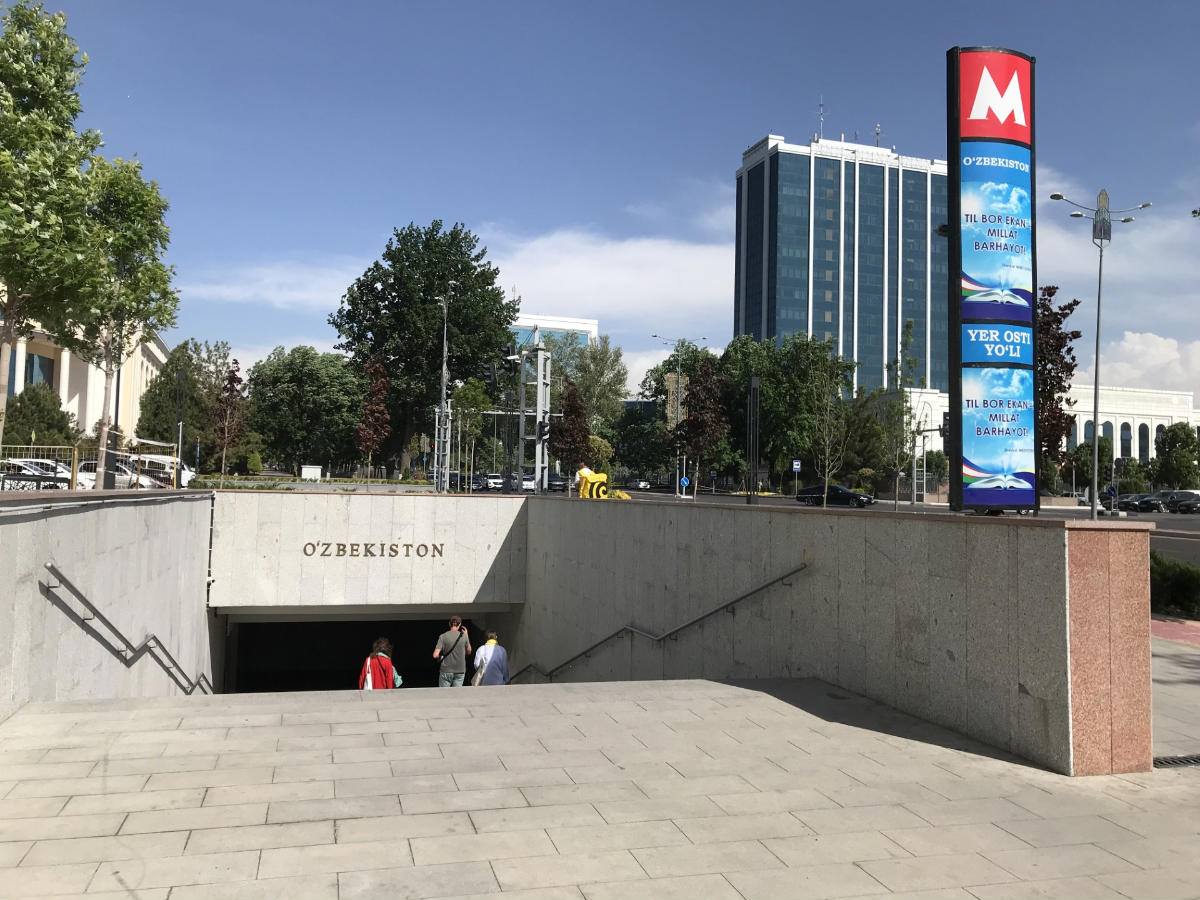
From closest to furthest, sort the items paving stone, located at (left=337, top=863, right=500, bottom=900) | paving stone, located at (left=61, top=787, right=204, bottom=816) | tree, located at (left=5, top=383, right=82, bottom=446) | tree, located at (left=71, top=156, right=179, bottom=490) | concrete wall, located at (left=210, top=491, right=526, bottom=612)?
paving stone, located at (left=337, top=863, right=500, bottom=900), paving stone, located at (left=61, top=787, right=204, bottom=816), concrete wall, located at (left=210, top=491, right=526, bottom=612), tree, located at (left=71, top=156, right=179, bottom=490), tree, located at (left=5, top=383, right=82, bottom=446)

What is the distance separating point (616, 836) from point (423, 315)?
46174 millimetres

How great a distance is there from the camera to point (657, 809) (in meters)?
4.80

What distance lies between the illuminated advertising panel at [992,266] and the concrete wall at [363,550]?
49.5 feet

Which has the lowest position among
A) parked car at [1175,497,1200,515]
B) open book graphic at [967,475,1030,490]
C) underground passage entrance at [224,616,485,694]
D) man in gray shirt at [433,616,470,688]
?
underground passage entrance at [224,616,485,694]

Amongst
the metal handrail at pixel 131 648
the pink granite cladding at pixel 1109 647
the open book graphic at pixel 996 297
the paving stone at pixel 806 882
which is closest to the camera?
the paving stone at pixel 806 882

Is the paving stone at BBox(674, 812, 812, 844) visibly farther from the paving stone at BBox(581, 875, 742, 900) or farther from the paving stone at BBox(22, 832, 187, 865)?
the paving stone at BBox(22, 832, 187, 865)

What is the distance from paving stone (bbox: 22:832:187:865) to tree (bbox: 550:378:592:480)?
166 ft

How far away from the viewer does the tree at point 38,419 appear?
39906 mm

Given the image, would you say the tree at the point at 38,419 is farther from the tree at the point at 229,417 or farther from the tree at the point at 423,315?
the tree at the point at 423,315

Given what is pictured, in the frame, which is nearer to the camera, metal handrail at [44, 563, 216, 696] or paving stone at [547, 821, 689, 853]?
paving stone at [547, 821, 689, 853]

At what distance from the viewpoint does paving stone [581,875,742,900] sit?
12.3 ft

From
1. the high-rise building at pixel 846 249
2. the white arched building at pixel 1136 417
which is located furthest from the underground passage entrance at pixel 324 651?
the high-rise building at pixel 846 249

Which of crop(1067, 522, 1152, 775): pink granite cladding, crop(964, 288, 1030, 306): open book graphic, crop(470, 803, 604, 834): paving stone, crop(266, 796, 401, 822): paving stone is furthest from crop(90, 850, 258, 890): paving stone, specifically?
crop(964, 288, 1030, 306): open book graphic

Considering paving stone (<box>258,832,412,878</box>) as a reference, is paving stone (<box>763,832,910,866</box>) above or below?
below
